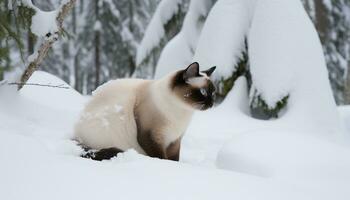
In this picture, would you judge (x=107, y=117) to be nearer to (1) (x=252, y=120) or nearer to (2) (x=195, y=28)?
(1) (x=252, y=120)

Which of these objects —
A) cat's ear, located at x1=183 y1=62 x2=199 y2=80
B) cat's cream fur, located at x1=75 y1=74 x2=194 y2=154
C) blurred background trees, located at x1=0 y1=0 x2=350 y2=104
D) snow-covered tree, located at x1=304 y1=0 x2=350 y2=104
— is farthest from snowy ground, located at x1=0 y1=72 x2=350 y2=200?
snow-covered tree, located at x1=304 y1=0 x2=350 y2=104

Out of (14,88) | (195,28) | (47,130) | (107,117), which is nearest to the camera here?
(107,117)

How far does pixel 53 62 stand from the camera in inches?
1163

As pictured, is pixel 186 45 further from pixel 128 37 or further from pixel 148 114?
pixel 128 37

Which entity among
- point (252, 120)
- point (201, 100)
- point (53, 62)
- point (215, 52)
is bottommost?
point (53, 62)

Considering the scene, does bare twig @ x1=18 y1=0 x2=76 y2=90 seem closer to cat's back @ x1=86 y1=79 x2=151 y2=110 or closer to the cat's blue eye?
cat's back @ x1=86 y1=79 x2=151 y2=110

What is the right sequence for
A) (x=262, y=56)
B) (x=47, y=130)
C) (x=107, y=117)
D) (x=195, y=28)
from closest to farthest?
(x=107, y=117)
(x=47, y=130)
(x=262, y=56)
(x=195, y=28)

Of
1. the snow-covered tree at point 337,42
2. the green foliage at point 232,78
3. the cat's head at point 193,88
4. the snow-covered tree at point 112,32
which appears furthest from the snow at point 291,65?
the snow-covered tree at point 112,32

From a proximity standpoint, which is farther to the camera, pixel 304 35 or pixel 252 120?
pixel 304 35

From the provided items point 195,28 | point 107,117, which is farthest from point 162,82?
point 195,28

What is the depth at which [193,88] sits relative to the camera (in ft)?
13.0

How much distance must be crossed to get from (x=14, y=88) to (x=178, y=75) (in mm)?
2831

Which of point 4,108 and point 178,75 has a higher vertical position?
point 178,75

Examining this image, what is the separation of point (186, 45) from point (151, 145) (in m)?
6.41
